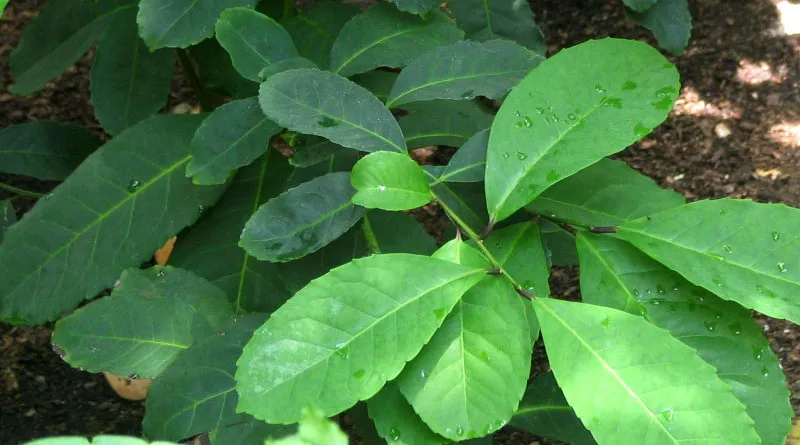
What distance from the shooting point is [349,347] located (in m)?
0.72

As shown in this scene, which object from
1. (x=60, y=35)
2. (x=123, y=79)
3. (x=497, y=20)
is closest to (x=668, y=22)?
(x=497, y=20)

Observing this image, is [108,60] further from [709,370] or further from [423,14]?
[709,370]

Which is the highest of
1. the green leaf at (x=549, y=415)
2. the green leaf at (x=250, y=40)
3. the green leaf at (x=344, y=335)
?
the green leaf at (x=250, y=40)

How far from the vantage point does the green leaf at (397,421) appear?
0.79 m

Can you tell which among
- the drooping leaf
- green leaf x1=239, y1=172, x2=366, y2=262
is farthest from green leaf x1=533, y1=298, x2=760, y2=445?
the drooping leaf

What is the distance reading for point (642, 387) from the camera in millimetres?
711

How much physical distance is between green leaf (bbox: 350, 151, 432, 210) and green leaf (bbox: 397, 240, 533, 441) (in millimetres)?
135

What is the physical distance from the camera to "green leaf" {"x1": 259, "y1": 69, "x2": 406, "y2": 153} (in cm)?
88

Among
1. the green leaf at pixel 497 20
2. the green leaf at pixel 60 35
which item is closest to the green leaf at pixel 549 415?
the green leaf at pixel 497 20

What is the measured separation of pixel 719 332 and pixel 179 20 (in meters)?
0.85

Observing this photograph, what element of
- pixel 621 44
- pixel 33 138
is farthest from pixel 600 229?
pixel 33 138

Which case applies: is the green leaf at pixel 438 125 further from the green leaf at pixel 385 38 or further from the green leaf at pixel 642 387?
the green leaf at pixel 642 387

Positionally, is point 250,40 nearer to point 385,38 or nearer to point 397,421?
point 385,38

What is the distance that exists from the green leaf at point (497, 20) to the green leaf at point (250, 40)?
2.26ft
